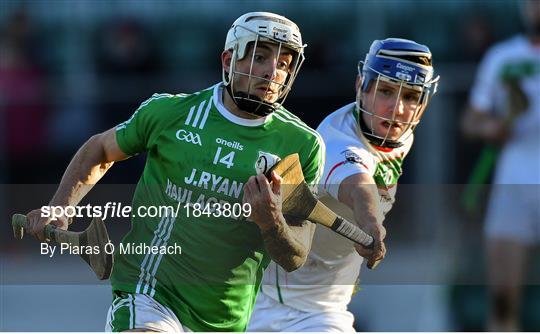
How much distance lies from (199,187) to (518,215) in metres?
3.92

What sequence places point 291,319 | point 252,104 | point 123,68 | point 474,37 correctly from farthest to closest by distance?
point 123,68 < point 474,37 < point 291,319 < point 252,104

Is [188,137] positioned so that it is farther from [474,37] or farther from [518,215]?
[474,37]

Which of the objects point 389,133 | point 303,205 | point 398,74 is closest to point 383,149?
point 389,133

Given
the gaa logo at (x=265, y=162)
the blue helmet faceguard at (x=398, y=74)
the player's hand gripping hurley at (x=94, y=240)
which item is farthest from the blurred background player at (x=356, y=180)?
the player's hand gripping hurley at (x=94, y=240)

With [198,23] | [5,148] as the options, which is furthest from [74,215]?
[198,23]

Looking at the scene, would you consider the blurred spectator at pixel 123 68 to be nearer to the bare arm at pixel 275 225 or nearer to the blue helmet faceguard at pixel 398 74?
the blue helmet faceguard at pixel 398 74

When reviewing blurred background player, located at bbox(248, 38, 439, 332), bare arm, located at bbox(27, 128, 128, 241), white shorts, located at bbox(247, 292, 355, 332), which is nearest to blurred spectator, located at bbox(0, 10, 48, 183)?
white shorts, located at bbox(247, 292, 355, 332)

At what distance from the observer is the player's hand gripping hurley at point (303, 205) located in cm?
580

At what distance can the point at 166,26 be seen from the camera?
11383mm

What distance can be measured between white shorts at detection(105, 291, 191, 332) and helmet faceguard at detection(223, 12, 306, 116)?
34.5 inches

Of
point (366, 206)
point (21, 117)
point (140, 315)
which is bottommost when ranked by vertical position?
point (21, 117)

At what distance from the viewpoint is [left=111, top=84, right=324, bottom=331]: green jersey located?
589 centimetres

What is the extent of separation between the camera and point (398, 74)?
20.8 ft

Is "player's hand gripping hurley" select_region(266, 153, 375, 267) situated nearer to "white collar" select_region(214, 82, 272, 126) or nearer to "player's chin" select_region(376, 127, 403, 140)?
"white collar" select_region(214, 82, 272, 126)
